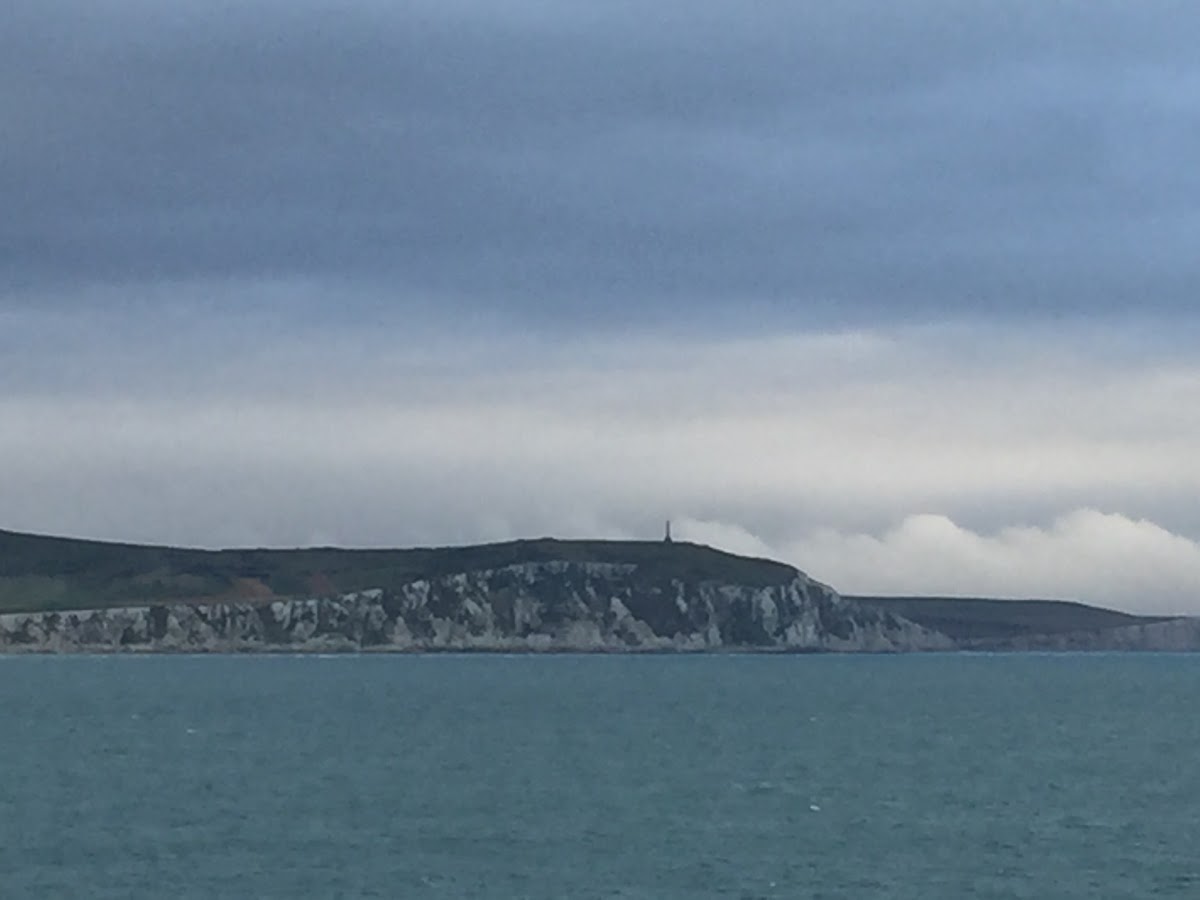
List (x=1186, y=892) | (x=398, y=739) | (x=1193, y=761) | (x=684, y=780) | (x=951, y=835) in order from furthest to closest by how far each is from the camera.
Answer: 1. (x=398, y=739)
2. (x=1193, y=761)
3. (x=684, y=780)
4. (x=951, y=835)
5. (x=1186, y=892)

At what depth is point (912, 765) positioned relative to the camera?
97.9 metres

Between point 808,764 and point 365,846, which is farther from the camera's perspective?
point 808,764

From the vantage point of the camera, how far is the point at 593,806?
7812 centimetres

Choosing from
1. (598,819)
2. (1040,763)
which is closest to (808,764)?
(1040,763)

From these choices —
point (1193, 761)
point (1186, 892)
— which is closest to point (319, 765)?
point (1193, 761)

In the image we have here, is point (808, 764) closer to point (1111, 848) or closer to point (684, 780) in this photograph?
point (684, 780)

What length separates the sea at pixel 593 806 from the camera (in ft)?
197

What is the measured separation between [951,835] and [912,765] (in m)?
28.1

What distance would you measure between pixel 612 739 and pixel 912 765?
847 inches

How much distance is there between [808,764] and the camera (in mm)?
98000

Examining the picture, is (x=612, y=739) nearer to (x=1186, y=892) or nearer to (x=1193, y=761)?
(x=1193, y=761)

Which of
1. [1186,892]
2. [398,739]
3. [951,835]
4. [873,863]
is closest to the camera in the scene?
[1186,892]

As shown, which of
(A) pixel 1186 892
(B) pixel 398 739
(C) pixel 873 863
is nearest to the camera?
(A) pixel 1186 892

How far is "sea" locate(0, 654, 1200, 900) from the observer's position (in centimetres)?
6016
